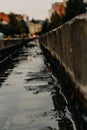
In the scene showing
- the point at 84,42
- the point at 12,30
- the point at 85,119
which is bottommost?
the point at 12,30

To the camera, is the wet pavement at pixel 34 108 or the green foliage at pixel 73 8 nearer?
the wet pavement at pixel 34 108

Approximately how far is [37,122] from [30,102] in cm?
313

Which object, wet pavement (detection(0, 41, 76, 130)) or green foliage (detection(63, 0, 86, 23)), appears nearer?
wet pavement (detection(0, 41, 76, 130))

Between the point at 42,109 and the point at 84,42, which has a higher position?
the point at 84,42

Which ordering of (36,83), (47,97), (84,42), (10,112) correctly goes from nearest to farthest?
1. (84,42)
2. (10,112)
3. (47,97)
4. (36,83)

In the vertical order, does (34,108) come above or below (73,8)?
above

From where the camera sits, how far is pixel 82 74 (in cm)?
847

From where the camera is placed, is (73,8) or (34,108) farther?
(73,8)

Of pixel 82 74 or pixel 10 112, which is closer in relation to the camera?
pixel 82 74

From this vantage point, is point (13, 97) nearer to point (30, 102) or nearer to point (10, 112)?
point (30, 102)

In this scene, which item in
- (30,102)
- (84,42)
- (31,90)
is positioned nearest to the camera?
(84,42)

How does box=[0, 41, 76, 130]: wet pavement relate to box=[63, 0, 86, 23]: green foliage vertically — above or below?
above

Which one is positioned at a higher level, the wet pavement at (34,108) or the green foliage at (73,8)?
the wet pavement at (34,108)

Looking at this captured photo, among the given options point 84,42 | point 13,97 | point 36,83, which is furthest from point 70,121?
point 36,83
